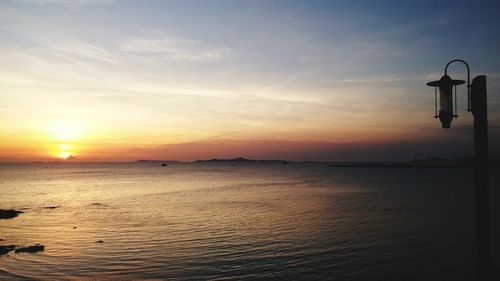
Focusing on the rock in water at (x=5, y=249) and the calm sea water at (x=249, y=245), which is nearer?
the calm sea water at (x=249, y=245)

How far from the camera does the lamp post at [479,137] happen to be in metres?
7.79

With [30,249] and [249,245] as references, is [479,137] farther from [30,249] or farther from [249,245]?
[30,249]

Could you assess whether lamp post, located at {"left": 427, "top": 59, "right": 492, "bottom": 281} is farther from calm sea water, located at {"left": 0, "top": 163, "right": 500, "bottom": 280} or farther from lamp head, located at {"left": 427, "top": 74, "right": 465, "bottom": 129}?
calm sea water, located at {"left": 0, "top": 163, "right": 500, "bottom": 280}

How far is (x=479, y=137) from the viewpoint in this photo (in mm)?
7770

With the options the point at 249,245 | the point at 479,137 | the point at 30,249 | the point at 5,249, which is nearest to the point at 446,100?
the point at 479,137

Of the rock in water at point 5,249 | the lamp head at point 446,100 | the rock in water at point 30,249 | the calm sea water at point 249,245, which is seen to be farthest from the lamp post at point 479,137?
the rock in water at point 5,249

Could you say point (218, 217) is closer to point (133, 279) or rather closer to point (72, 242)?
point (72, 242)

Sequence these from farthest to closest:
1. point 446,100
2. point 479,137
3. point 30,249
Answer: point 30,249 → point 446,100 → point 479,137

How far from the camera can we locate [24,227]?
1335 inches

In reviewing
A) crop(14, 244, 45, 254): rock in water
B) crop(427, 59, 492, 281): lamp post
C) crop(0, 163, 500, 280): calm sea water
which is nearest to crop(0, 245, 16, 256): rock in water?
crop(14, 244, 45, 254): rock in water

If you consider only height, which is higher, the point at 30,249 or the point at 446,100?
the point at 446,100

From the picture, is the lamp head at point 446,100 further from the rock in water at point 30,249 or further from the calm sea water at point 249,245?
the rock in water at point 30,249

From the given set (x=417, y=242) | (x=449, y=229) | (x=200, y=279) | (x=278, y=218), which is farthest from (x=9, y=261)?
(x=449, y=229)

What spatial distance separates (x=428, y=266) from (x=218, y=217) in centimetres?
2300
